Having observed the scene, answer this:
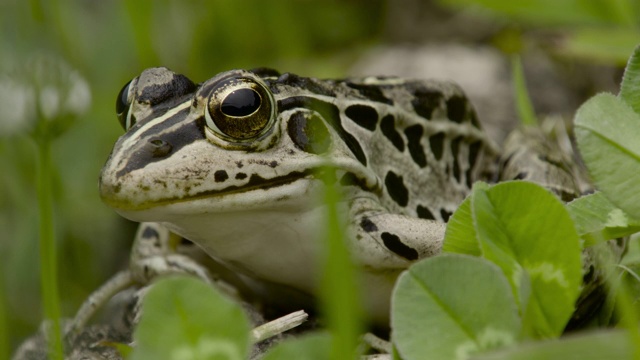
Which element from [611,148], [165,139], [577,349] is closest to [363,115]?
[165,139]

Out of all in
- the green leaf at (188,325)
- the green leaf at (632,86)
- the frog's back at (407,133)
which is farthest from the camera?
the frog's back at (407,133)

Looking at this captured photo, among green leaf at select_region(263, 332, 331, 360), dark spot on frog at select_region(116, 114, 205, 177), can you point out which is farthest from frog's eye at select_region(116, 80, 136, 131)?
green leaf at select_region(263, 332, 331, 360)

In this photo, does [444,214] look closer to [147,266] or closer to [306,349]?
[147,266]

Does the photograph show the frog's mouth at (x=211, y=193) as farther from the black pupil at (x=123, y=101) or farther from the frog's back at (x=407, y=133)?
the black pupil at (x=123, y=101)

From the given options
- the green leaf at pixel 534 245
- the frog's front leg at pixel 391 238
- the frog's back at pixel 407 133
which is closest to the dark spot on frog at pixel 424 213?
the frog's back at pixel 407 133

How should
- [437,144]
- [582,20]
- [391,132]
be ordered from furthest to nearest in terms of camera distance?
[582,20]
[437,144]
[391,132]

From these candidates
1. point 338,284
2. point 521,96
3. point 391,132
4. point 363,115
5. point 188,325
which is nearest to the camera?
point 338,284

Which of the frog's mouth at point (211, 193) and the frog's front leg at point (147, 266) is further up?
the frog's mouth at point (211, 193)
